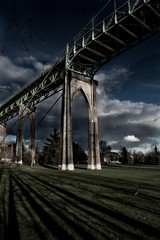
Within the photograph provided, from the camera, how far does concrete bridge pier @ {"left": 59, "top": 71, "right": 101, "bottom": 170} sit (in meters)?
→ 19.4

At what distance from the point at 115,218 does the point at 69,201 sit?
1731 millimetres

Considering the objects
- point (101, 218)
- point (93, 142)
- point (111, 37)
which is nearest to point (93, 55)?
point (111, 37)

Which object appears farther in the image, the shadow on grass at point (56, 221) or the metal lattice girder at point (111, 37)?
the metal lattice girder at point (111, 37)

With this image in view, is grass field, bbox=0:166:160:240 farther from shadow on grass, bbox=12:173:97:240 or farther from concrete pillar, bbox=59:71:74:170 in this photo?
concrete pillar, bbox=59:71:74:170

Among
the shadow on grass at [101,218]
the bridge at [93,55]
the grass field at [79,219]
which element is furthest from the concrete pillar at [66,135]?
the shadow on grass at [101,218]

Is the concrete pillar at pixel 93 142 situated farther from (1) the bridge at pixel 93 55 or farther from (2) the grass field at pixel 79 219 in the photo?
(2) the grass field at pixel 79 219

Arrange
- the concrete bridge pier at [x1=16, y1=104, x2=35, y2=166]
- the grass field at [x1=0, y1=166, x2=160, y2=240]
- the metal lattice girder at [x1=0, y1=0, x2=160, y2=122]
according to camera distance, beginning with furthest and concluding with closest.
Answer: the concrete bridge pier at [x1=16, y1=104, x2=35, y2=166] < the metal lattice girder at [x1=0, y1=0, x2=160, y2=122] < the grass field at [x1=0, y1=166, x2=160, y2=240]

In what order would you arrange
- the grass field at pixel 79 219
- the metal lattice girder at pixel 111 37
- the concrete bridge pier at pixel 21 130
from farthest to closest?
the concrete bridge pier at pixel 21 130
the metal lattice girder at pixel 111 37
the grass field at pixel 79 219

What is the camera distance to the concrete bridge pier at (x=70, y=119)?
19391 mm

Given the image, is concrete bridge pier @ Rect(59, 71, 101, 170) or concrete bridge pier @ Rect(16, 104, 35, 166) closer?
concrete bridge pier @ Rect(59, 71, 101, 170)

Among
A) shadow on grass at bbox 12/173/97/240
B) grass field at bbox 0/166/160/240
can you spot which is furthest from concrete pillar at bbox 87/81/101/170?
shadow on grass at bbox 12/173/97/240

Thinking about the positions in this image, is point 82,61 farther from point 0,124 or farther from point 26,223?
point 0,124

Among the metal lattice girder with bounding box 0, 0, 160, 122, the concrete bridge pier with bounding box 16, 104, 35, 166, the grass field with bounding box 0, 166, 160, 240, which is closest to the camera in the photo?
the grass field with bounding box 0, 166, 160, 240

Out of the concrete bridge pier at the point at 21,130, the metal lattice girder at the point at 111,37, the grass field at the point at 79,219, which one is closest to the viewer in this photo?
the grass field at the point at 79,219
